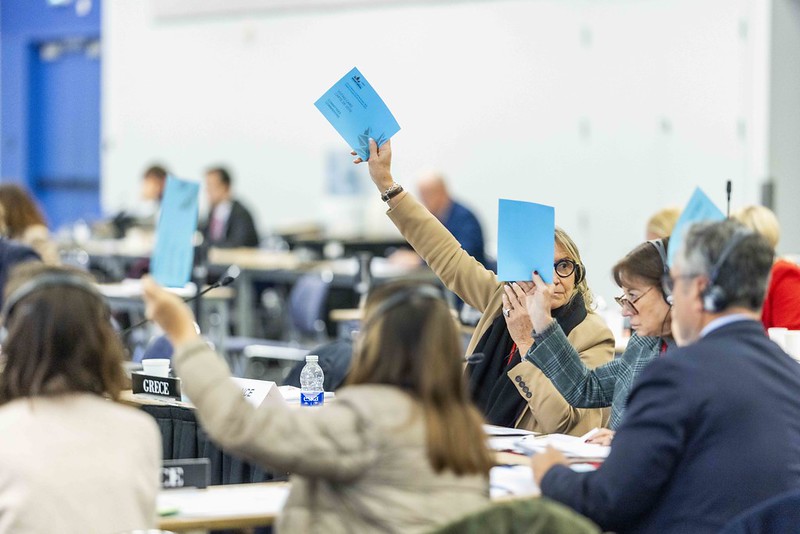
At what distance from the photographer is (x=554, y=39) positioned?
31.0 feet

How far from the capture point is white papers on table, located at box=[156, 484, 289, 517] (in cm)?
244

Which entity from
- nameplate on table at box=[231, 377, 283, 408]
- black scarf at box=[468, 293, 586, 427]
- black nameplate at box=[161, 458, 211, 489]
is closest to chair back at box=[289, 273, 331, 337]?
black scarf at box=[468, 293, 586, 427]

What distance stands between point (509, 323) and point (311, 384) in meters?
0.74

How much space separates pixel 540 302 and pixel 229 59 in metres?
9.09

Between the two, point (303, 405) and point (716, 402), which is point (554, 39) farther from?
point (716, 402)

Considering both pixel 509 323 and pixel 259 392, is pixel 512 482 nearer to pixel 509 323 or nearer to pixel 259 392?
pixel 509 323

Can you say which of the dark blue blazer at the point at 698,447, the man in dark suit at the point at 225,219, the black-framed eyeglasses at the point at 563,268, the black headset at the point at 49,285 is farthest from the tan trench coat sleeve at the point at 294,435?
the man in dark suit at the point at 225,219

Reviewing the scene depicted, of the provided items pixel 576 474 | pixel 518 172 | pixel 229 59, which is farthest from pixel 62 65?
pixel 576 474

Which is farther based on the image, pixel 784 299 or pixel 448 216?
pixel 448 216

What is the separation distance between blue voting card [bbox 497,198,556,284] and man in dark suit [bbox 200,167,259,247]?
6836 mm

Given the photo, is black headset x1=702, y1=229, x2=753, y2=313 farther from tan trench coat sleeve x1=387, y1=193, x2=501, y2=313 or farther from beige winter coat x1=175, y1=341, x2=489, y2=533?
tan trench coat sleeve x1=387, y1=193, x2=501, y2=313

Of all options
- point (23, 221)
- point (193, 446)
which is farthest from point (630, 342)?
point (23, 221)

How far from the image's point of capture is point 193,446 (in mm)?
3465

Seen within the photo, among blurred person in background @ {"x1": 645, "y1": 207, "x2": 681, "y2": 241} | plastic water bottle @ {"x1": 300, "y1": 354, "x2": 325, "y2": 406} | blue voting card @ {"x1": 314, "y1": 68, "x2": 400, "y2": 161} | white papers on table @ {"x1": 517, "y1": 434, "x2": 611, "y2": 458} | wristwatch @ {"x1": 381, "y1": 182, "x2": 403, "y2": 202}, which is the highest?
blue voting card @ {"x1": 314, "y1": 68, "x2": 400, "y2": 161}
